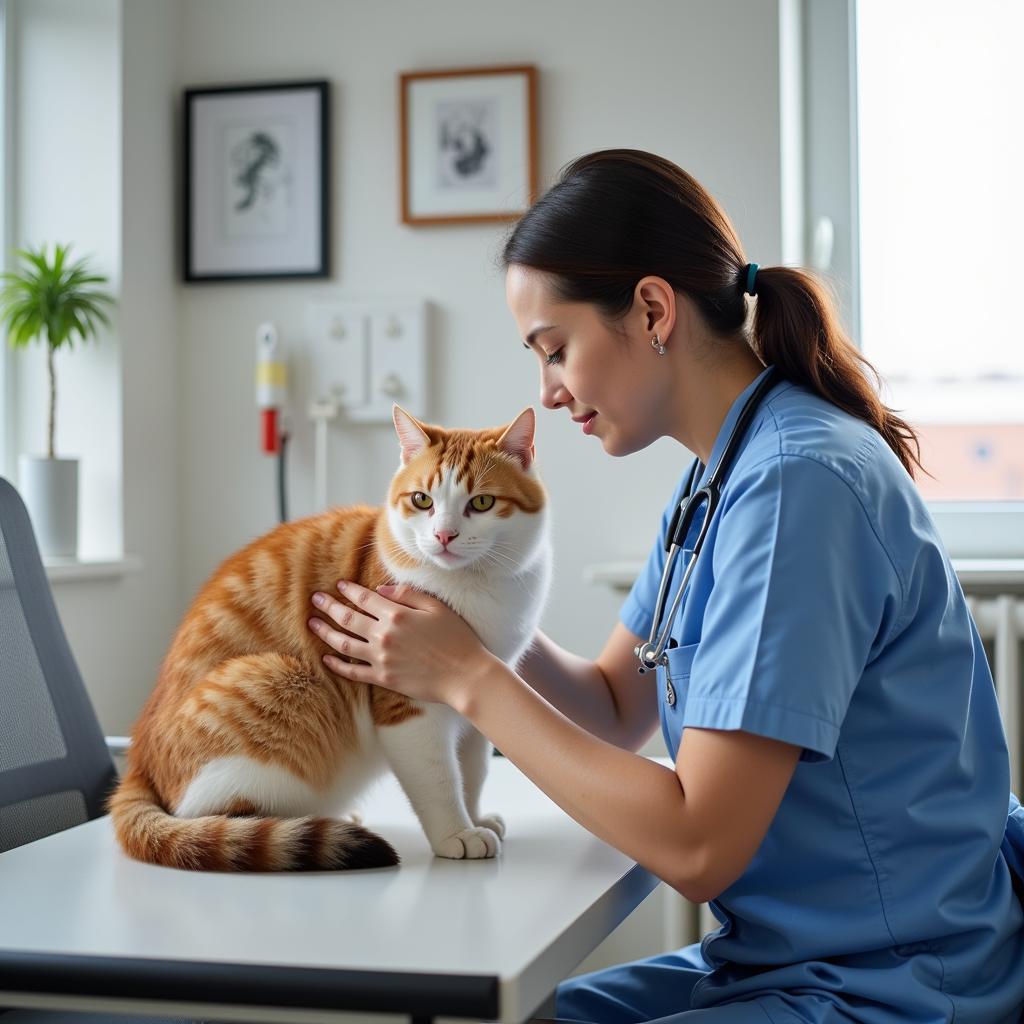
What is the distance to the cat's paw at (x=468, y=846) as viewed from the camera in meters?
1.11

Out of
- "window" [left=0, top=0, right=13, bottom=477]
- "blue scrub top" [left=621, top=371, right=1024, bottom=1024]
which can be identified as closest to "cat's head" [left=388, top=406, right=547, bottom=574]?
"blue scrub top" [left=621, top=371, right=1024, bottom=1024]

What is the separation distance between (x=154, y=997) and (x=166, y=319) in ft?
6.32

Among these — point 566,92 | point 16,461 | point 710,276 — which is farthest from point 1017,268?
point 16,461

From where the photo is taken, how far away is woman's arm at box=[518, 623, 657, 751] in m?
1.47

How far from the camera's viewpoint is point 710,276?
1164 mm

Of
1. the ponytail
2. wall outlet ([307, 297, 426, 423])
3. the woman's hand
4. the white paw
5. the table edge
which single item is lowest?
the white paw

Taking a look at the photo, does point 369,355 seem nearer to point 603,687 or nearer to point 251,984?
point 603,687

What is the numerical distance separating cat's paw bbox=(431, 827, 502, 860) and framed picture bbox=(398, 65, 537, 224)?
153cm

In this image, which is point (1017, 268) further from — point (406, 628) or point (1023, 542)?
point (406, 628)

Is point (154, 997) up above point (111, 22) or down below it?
below

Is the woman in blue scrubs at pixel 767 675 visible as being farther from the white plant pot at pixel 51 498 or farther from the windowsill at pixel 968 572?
the white plant pot at pixel 51 498

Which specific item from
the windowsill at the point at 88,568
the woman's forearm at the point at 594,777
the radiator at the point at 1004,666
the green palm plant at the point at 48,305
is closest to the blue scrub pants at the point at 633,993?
the woman's forearm at the point at 594,777

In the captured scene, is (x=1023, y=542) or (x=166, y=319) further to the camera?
(x=166, y=319)

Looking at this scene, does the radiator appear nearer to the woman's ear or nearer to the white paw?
A: the white paw
